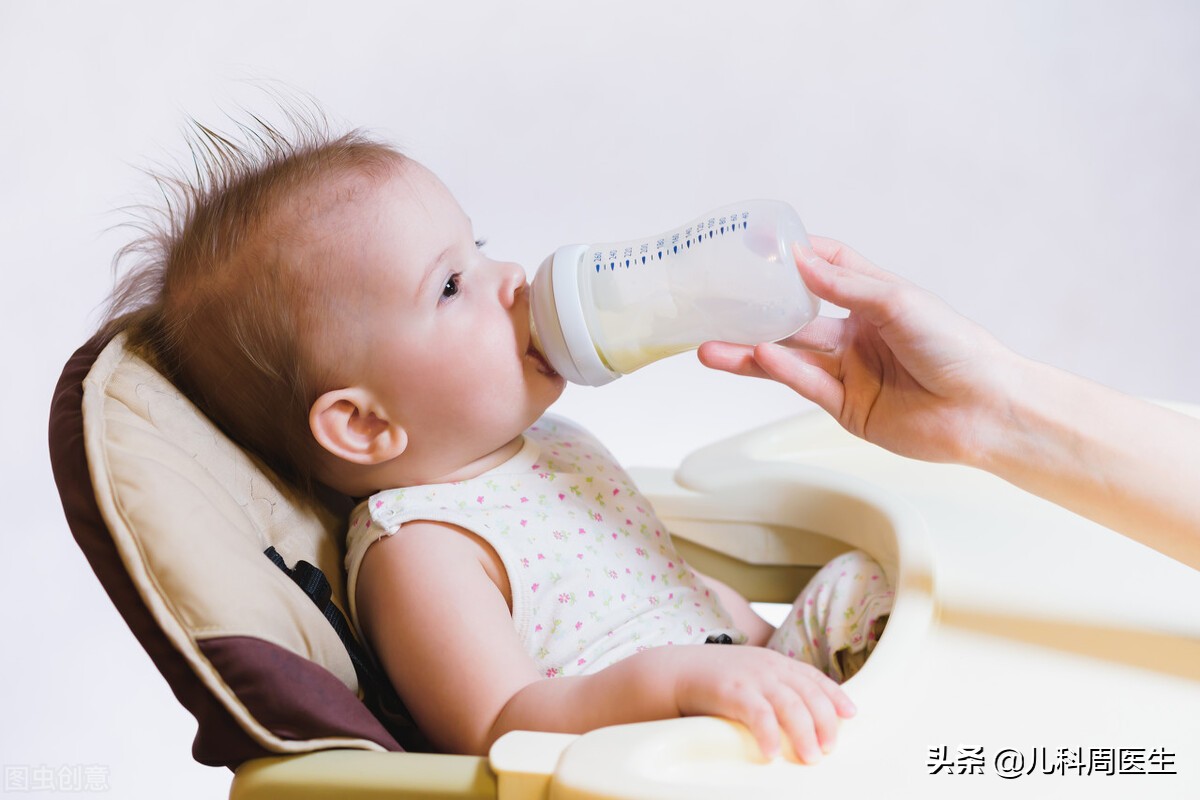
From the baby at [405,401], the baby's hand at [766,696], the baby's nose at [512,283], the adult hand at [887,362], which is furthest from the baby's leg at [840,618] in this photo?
the baby's nose at [512,283]

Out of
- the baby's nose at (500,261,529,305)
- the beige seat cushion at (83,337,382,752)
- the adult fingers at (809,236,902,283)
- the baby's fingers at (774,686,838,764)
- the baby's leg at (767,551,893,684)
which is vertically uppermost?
the adult fingers at (809,236,902,283)

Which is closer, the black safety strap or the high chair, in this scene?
the high chair

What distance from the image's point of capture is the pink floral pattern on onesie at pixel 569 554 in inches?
38.8

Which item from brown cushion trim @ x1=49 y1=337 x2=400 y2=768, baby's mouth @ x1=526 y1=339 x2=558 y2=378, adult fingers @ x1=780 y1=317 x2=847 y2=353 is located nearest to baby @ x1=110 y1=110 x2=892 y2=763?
baby's mouth @ x1=526 y1=339 x2=558 y2=378

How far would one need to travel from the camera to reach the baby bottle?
3.10ft

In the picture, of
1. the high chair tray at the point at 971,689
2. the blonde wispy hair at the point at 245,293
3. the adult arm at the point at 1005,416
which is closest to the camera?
the high chair tray at the point at 971,689

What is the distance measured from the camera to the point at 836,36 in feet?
8.49

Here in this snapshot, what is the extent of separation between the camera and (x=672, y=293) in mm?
982

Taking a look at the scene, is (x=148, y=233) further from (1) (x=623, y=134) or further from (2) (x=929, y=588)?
(1) (x=623, y=134)

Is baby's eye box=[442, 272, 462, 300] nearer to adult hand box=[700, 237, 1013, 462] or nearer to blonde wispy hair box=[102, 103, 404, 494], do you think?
blonde wispy hair box=[102, 103, 404, 494]

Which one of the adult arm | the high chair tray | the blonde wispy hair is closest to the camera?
the high chair tray

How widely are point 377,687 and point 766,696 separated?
337 millimetres

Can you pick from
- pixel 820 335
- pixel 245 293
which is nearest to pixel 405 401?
pixel 245 293

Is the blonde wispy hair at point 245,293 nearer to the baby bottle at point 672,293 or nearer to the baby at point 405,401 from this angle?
the baby at point 405,401
